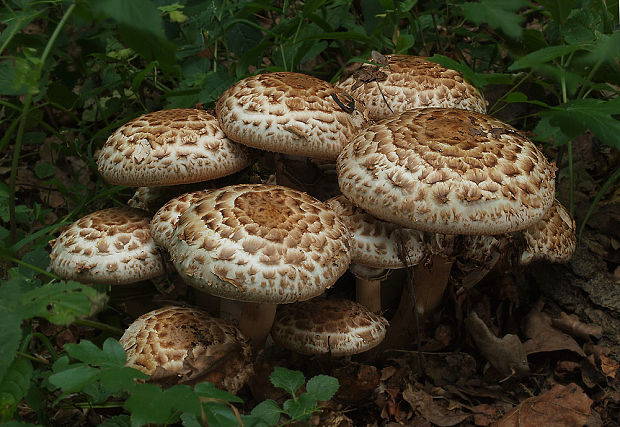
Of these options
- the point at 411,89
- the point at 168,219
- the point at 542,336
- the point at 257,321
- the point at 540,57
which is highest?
the point at 540,57

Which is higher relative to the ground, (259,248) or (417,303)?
(259,248)

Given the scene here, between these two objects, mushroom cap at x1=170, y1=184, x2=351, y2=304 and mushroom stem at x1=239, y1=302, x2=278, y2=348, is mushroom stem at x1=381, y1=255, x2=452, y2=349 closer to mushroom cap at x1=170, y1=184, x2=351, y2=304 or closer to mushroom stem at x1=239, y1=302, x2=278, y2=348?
mushroom stem at x1=239, y1=302, x2=278, y2=348

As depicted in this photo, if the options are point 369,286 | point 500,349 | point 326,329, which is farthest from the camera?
point 369,286

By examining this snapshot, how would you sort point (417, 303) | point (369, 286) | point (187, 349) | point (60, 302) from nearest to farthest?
point (60, 302), point (187, 349), point (369, 286), point (417, 303)

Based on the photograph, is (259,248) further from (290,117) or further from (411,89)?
(411,89)

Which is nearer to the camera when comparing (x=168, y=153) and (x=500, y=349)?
(x=168, y=153)

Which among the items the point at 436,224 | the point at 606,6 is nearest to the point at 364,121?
the point at 436,224

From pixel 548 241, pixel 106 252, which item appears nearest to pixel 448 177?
pixel 548 241

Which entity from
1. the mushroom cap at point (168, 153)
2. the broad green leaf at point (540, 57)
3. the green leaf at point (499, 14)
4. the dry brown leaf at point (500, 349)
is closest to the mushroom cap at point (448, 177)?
the broad green leaf at point (540, 57)
